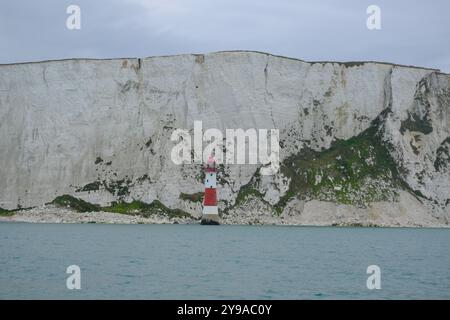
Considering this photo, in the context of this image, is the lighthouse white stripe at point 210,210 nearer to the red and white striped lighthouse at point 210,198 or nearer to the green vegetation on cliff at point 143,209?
the red and white striped lighthouse at point 210,198

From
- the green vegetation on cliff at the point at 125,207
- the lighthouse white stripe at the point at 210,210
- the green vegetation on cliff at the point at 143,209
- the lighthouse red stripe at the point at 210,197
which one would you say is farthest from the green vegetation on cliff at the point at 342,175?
the green vegetation on cliff at the point at 125,207

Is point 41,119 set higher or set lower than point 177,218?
higher

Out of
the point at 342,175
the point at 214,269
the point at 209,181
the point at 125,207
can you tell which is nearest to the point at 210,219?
the point at 209,181

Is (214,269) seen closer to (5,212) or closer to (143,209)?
(143,209)

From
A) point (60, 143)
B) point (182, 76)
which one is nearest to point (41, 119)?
point (60, 143)

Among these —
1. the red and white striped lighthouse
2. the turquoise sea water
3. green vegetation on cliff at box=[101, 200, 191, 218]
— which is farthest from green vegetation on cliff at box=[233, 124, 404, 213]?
the turquoise sea water

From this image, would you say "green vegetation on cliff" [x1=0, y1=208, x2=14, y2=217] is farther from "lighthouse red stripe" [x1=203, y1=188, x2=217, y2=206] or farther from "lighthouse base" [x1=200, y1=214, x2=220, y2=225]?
"lighthouse red stripe" [x1=203, y1=188, x2=217, y2=206]
